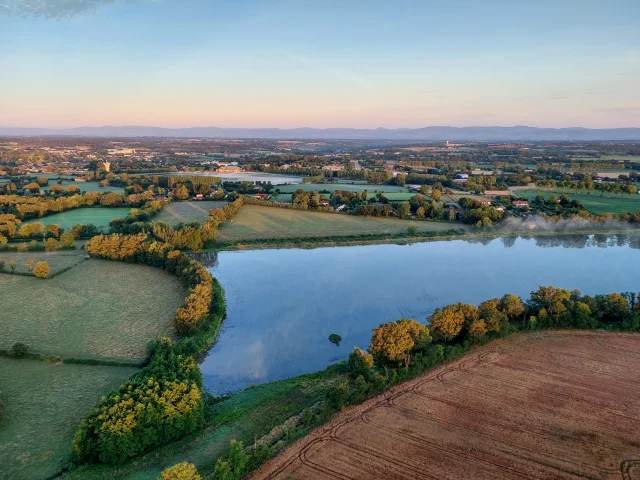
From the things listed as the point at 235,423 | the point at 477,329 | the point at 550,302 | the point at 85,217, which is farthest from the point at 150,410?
the point at 85,217

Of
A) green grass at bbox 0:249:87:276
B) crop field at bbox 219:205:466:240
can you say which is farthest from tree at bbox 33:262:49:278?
crop field at bbox 219:205:466:240

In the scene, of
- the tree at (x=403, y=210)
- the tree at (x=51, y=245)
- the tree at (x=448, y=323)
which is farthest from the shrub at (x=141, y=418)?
the tree at (x=403, y=210)

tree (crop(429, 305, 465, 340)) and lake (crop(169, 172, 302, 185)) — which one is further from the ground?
lake (crop(169, 172, 302, 185))

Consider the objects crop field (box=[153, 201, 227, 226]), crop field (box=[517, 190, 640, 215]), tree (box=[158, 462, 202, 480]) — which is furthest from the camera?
crop field (box=[517, 190, 640, 215])

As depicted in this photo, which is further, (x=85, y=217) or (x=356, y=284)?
(x=85, y=217)

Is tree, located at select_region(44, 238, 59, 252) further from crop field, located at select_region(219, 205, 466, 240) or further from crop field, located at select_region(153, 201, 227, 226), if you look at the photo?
crop field, located at select_region(219, 205, 466, 240)

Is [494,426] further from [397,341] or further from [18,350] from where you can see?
[18,350]

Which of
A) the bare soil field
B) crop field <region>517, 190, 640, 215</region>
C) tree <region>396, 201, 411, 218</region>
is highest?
crop field <region>517, 190, 640, 215</region>
